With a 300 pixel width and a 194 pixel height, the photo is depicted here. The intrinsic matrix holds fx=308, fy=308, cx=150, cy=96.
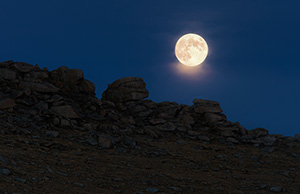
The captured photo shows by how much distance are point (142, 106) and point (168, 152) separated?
290 inches

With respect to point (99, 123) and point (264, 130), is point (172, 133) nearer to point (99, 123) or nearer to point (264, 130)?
point (99, 123)

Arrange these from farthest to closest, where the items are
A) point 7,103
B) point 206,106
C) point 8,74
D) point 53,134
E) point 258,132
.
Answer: point 206,106 → point 258,132 → point 8,74 → point 7,103 → point 53,134

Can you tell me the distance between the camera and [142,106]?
82.0 ft

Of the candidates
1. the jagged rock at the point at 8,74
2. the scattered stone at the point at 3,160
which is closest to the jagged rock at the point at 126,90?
the jagged rock at the point at 8,74

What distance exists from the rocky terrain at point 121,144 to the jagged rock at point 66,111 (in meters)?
0.06

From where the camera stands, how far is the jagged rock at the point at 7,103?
1902 cm

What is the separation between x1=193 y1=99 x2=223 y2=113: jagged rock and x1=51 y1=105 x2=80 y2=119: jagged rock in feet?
33.6

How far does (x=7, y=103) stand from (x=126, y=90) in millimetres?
9186

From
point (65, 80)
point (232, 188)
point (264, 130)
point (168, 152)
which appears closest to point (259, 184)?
point (232, 188)

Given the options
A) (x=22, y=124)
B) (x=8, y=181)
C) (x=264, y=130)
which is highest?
(x=264, y=130)

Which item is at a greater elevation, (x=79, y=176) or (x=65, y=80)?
(x=65, y=80)

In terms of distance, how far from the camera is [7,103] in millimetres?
19188

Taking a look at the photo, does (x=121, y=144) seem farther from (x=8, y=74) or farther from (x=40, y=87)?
(x=8, y=74)

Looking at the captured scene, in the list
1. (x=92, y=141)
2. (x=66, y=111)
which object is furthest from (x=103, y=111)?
(x=92, y=141)
